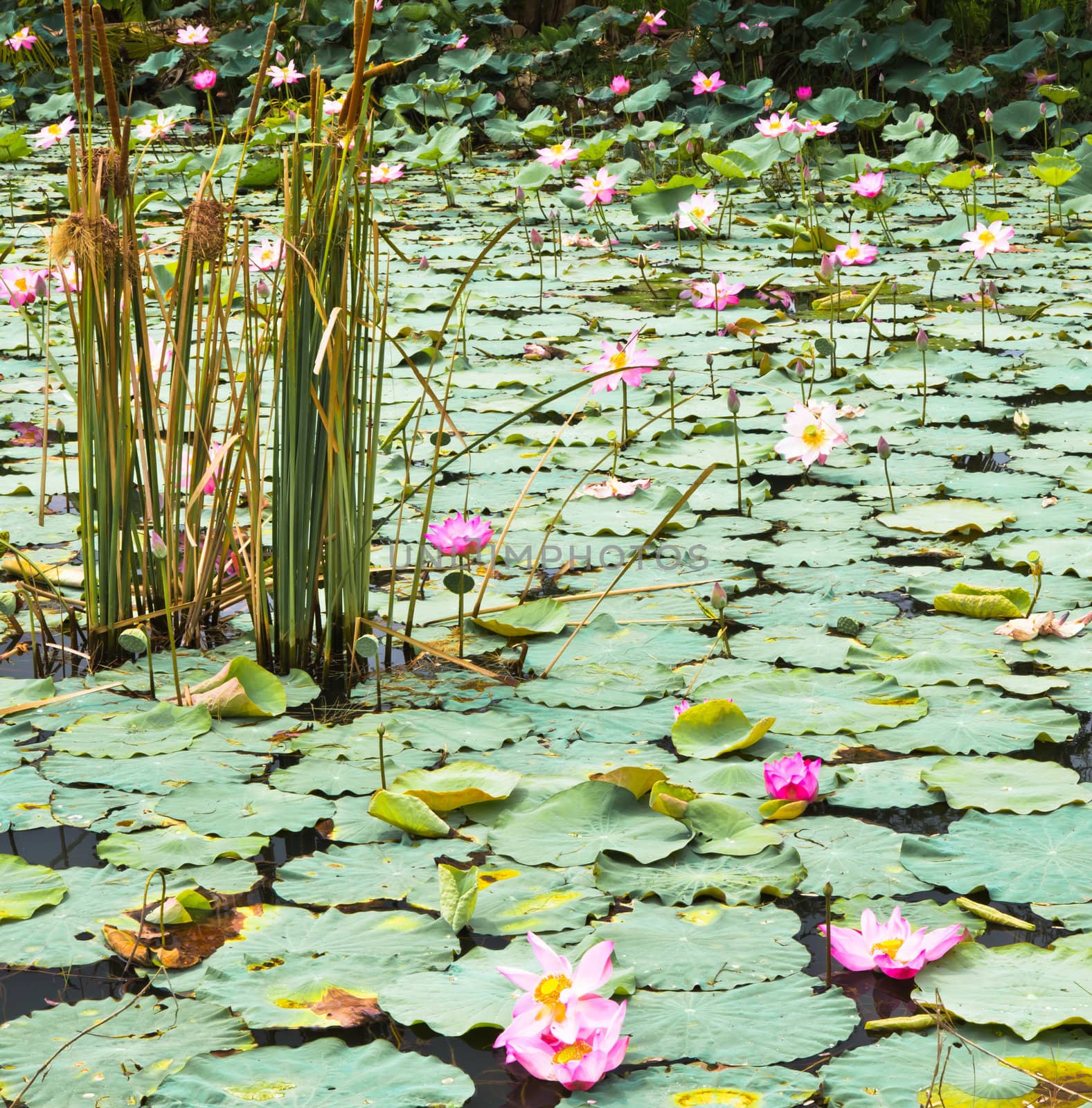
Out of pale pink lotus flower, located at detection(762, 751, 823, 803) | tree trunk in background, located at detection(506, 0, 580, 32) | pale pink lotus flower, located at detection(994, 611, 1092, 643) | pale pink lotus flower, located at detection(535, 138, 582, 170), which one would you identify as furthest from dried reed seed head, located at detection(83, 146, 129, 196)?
tree trunk in background, located at detection(506, 0, 580, 32)

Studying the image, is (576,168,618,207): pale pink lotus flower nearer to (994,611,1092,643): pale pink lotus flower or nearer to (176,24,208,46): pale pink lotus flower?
(994,611,1092,643): pale pink lotus flower

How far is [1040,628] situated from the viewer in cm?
188

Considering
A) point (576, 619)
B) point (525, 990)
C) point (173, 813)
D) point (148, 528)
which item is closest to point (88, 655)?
point (148, 528)

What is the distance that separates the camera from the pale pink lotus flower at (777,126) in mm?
4895

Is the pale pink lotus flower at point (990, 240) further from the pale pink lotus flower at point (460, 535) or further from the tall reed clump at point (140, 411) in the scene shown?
the tall reed clump at point (140, 411)

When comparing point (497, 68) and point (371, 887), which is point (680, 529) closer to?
point (371, 887)

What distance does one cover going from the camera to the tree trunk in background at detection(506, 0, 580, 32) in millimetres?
8734

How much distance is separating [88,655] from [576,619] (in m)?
0.73

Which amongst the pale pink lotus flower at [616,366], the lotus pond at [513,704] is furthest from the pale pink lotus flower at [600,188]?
the pale pink lotus flower at [616,366]

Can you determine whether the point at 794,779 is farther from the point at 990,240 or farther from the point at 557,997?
the point at 990,240

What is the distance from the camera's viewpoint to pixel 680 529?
238 cm

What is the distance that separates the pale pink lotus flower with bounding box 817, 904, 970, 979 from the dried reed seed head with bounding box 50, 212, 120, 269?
125 centimetres

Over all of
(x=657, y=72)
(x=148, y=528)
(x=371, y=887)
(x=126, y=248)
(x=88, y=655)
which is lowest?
(x=371, y=887)

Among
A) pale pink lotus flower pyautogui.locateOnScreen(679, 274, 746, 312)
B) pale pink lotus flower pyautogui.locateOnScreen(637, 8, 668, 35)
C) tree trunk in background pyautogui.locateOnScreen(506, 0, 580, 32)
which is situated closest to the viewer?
pale pink lotus flower pyautogui.locateOnScreen(679, 274, 746, 312)
